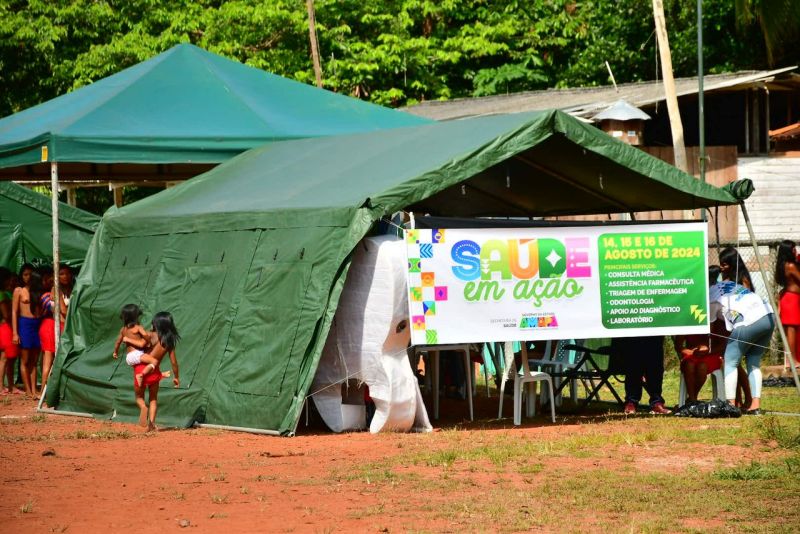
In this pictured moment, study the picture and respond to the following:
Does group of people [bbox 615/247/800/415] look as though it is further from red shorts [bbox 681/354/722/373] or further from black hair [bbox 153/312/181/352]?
black hair [bbox 153/312/181/352]

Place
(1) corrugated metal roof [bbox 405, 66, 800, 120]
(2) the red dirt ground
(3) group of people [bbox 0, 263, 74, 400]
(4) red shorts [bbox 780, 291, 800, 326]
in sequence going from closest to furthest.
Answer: (2) the red dirt ground
(4) red shorts [bbox 780, 291, 800, 326]
(3) group of people [bbox 0, 263, 74, 400]
(1) corrugated metal roof [bbox 405, 66, 800, 120]

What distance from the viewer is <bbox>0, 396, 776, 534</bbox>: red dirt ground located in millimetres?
7527

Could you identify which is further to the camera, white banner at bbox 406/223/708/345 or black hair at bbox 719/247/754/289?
black hair at bbox 719/247/754/289

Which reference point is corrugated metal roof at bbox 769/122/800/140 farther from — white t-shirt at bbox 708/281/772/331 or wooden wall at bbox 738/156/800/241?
white t-shirt at bbox 708/281/772/331

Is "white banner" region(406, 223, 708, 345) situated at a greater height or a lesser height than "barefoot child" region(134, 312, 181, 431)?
greater

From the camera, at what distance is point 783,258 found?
14.4 metres

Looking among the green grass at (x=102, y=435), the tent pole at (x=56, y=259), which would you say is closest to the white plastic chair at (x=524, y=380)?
the green grass at (x=102, y=435)

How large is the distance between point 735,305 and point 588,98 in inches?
506

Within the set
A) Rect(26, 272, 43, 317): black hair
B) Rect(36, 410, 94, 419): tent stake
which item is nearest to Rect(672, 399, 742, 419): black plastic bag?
Rect(36, 410, 94, 419): tent stake


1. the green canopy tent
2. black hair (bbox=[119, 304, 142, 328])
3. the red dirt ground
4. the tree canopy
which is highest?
the tree canopy

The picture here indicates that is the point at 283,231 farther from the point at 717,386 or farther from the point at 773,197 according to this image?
the point at 773,197

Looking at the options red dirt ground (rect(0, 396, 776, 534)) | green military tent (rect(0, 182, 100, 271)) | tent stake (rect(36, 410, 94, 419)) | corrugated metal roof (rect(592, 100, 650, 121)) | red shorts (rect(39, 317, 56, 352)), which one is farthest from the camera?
corrugated metal roof (rect(592, 100, 650, 121))

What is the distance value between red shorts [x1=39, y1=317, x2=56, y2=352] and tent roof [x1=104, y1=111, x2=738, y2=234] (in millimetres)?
1690

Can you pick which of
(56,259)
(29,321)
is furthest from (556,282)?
(29,321)
